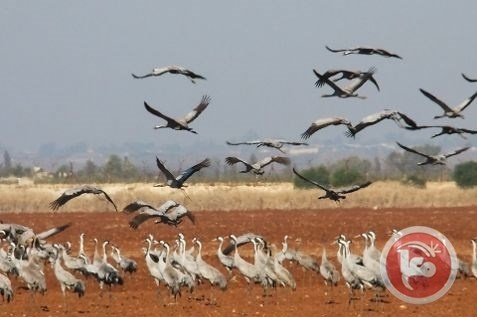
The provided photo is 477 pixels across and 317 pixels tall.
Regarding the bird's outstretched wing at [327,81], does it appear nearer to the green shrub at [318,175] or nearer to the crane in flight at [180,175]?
the crane in flight at [180,175]

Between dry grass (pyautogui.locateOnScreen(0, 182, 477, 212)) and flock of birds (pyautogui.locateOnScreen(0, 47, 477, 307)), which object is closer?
flock of birds (pyautogui.locateOnScreen(0, 47, 477, 307))

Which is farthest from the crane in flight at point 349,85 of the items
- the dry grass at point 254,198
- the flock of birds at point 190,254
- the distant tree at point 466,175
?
the distant tree at point 466,175

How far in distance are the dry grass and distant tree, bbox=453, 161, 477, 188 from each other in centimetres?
102

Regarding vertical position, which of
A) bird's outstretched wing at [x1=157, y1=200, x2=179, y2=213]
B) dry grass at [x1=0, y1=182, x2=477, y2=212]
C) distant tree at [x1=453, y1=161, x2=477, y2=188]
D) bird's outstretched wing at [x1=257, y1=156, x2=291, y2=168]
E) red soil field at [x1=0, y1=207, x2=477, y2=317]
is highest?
distant tree at [x1=453, y1=161, x2=477, y2=188]

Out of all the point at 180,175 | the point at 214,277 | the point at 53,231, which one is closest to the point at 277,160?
the point at 180,175

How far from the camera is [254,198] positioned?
59.0 m

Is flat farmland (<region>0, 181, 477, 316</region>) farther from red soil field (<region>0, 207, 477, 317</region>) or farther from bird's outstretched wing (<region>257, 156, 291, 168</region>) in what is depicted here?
bird's outstretched wing (<region>257, 156, 291, 168</region>)

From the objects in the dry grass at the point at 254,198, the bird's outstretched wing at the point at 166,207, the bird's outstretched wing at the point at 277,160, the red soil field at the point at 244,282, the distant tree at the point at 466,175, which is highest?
the distant tree at the point at 466,175

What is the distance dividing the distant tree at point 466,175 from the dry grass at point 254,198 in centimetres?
102

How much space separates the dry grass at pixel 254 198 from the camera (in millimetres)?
56969

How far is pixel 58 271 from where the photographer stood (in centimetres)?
2384

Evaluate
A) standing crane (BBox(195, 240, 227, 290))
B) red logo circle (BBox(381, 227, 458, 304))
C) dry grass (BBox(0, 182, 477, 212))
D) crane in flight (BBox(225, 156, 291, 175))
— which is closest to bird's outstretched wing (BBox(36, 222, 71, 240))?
standing crane (BBox(195, 240, 227, 290))

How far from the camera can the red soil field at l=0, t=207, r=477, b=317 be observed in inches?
891

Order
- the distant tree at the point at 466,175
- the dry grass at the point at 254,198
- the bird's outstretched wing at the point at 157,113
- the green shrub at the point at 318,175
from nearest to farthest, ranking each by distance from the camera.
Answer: the bird's outstretched wing at the point at 157,113 → the dry grass at the point at 254,198 → the distant tree at the point at 466,175 → the green shrub at the point at 318,175
